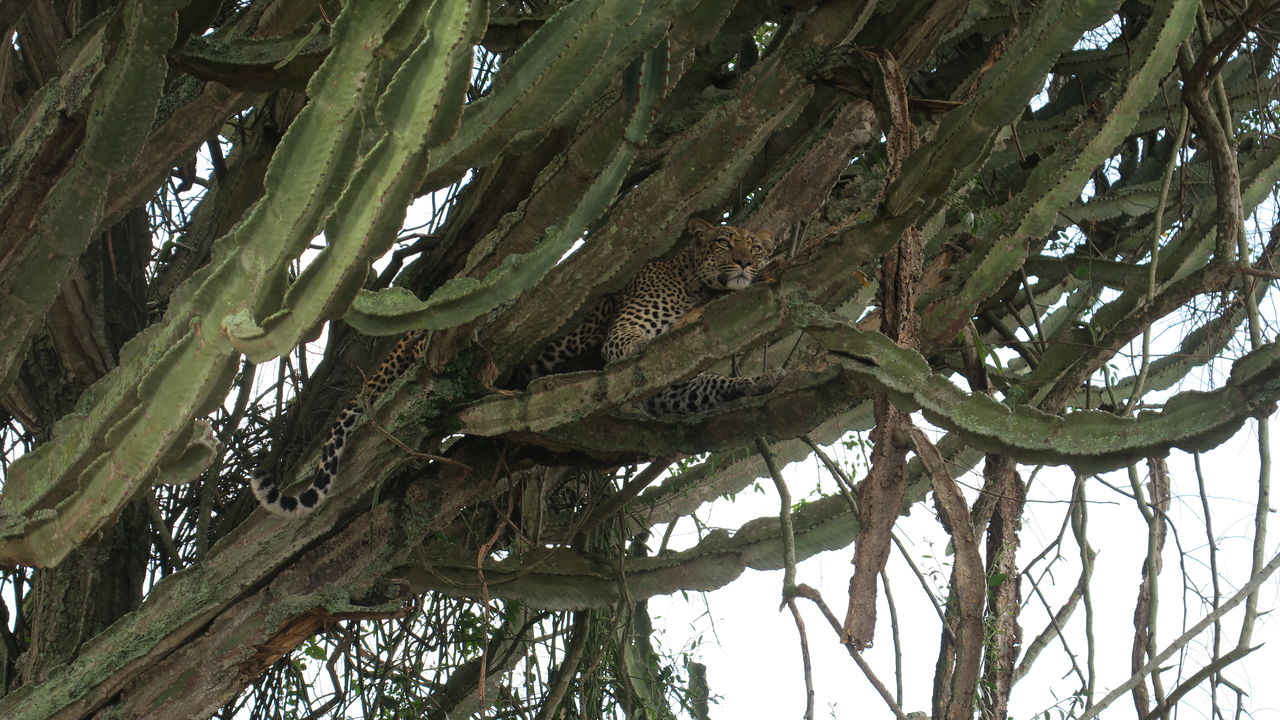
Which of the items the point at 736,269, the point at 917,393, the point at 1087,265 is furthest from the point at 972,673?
the point at 736,269

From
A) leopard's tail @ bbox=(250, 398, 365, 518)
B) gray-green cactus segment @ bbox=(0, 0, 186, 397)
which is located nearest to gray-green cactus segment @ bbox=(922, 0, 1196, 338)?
leopard's tail @ bbox=(250, 398, 365, 518)

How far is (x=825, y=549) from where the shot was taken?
546cm

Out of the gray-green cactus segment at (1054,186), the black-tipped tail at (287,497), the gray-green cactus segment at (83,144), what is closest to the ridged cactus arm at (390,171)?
the gray-green cactus segment at (83,144)

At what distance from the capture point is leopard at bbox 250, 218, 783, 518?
4.98 meters

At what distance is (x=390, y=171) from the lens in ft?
8.66

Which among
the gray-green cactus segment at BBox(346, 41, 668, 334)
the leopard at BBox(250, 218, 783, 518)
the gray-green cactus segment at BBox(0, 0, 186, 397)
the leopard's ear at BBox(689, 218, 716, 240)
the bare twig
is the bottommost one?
the bare twig

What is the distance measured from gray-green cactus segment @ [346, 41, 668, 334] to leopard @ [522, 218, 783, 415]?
1.95 m

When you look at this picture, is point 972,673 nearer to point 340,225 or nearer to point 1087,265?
point 340,225

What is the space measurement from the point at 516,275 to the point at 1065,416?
4.38 ft

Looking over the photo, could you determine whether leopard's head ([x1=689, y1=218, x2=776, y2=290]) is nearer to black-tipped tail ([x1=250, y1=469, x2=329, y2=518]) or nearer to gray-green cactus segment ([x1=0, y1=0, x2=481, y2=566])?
black-tipped tail ([x1=250, y1=469, x2=329, y2=518])

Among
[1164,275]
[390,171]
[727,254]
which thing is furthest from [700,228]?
[390,171]

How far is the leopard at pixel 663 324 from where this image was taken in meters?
4.98

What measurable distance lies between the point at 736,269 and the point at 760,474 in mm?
1003

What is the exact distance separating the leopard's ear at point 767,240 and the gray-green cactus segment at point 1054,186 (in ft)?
6.72
